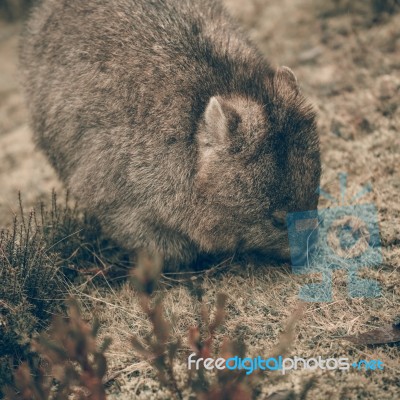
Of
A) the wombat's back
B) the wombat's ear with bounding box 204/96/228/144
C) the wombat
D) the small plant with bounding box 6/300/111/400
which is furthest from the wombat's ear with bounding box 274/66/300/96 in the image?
the small plant with bounding box 6/300/111/400

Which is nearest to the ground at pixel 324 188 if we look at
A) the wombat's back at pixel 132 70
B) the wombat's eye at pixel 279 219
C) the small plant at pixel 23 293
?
the small plant at pixel 23 293

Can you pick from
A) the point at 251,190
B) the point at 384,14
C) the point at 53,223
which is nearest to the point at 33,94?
the point at 53,223

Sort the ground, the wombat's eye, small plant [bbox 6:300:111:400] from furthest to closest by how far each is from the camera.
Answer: the wombat's eye < the ground < small plant [bbox 6:300:111:400]

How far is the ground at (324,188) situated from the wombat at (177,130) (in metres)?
0.46

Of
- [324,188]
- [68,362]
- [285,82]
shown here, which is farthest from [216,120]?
[68,362]

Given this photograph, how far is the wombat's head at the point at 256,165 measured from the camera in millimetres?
3572

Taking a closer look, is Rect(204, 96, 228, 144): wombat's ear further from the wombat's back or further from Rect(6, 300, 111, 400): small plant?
Rect(6, 300, 111, 400): small plant

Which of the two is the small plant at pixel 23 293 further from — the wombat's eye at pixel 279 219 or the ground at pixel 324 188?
the wombat's eye at pixel 279 219

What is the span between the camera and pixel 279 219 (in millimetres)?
3701

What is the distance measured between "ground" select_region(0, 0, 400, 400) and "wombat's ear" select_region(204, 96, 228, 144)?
1024 mm

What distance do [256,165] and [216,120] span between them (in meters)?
0.40

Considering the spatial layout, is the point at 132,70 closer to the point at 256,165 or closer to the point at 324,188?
the point at 256,165

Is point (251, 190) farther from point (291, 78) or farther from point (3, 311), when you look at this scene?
point (3, 311)

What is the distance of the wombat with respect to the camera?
3.62 m
